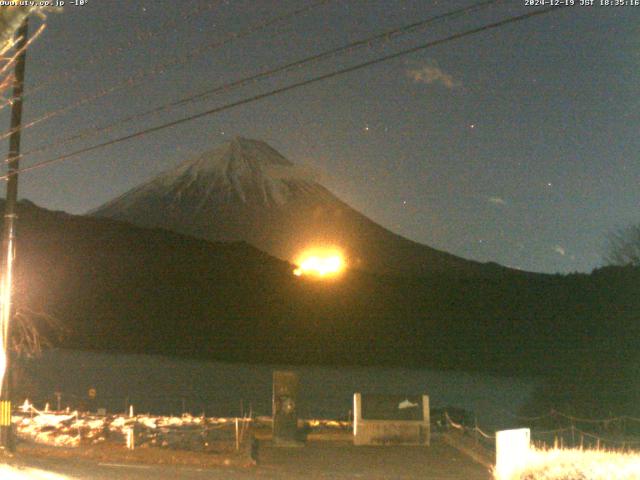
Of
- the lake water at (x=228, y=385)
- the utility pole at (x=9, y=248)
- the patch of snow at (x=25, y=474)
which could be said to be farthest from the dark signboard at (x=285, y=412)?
the lake water at (x=228, y=385)

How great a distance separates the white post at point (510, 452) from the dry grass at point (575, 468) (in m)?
0.08

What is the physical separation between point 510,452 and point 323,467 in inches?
267

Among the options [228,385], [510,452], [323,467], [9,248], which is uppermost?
[9,248]

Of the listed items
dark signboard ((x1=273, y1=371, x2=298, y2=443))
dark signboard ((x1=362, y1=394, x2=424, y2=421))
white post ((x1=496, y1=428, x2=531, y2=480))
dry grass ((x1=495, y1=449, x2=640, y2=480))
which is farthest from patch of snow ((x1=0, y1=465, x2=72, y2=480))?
dark signboard ((x1=362, y1=394, x2=424, y2=421))

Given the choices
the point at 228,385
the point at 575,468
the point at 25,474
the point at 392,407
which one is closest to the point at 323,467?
the point at 392,407

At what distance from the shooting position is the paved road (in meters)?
15.6

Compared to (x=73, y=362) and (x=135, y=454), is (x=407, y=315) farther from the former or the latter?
(x=135, y=454)

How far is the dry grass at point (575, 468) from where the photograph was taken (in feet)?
34.2

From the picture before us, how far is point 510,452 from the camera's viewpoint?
12.7 metres

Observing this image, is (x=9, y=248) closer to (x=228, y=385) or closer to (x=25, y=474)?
(x=25, y=474)

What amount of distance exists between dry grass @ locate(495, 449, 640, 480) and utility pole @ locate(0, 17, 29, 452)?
10996 mm

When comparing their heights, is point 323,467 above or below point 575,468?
below

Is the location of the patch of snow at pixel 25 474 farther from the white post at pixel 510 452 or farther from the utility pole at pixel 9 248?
the white post at pixel 510 452

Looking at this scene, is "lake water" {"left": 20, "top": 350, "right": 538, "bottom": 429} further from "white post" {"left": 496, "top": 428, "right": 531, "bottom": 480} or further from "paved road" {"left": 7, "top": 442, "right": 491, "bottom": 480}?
"white post" {"left": 496, "top": 428, "right": 531, "bottom": 480}
